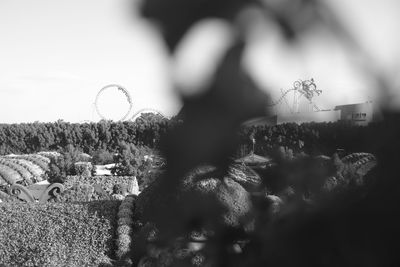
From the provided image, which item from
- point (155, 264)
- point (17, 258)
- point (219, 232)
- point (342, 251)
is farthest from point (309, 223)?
point (17, 258)

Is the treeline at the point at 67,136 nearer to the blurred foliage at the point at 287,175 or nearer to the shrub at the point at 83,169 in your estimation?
the shrub at the point at 83,169

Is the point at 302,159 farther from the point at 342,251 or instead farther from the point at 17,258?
the point at 17,258

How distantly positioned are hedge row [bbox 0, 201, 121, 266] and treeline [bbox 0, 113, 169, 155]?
18912 millimetres

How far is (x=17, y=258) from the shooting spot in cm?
597

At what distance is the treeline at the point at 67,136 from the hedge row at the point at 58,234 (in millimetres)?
18912

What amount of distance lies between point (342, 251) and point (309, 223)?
0.06 meters

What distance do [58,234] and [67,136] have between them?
21485 mm

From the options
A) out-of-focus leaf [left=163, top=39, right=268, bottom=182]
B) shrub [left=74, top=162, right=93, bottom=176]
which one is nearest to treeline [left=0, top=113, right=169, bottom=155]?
shrub [left=74, top=162, right=93, bottom=176]

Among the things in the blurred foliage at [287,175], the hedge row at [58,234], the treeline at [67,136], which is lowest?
the treeline at [67,136]

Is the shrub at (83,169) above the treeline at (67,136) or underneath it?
above

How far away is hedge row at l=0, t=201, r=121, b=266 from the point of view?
237 inches

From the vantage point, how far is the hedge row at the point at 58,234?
19.7 feet

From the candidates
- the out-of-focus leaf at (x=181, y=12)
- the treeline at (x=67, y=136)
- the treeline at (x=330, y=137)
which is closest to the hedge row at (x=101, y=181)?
the treeline at (x=330, y=137)

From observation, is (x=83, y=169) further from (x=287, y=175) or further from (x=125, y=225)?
(x=287, y=175)
